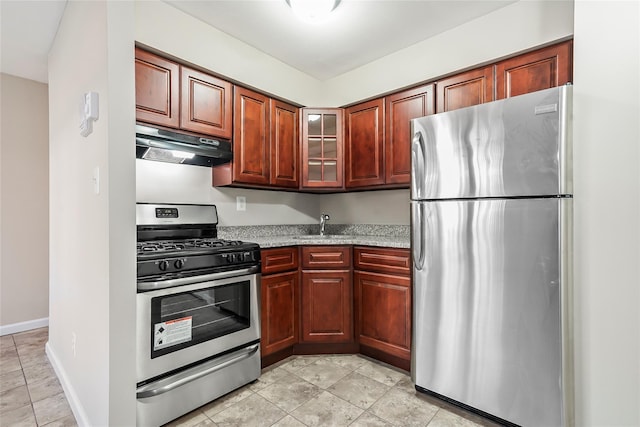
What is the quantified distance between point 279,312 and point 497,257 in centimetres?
152

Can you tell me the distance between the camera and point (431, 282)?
6.11 ft

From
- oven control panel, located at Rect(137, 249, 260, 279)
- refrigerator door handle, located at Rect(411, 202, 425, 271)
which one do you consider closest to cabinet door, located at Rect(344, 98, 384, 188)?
refrigerator door handle, located at Rect(411, 202, 425, 271)

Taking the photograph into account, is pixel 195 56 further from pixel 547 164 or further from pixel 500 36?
pixel 547 164

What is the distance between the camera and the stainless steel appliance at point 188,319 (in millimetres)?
1607

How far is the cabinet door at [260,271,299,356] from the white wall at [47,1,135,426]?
3.15ft

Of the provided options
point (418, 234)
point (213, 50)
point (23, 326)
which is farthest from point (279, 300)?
point (23, 326)

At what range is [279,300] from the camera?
2.36 meters

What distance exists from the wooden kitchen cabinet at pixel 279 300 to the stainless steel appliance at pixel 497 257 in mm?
948

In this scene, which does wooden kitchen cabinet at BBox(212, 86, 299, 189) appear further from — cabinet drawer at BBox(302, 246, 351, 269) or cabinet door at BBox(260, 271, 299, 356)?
cabinet door at BBox(260, 271, 299, 356)

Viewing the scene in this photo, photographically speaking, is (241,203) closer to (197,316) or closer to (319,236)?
(319,236)

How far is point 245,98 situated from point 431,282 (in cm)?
198

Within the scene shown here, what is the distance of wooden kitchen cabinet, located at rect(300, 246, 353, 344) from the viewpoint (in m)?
2.48

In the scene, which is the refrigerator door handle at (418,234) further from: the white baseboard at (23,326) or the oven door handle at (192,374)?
the white baseboard at (23,326)

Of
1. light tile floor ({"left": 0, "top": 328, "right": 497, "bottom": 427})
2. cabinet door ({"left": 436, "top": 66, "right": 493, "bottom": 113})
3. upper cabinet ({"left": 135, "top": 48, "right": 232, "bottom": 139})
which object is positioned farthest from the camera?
cabinet door ({"left": 436, "top": 66, "right": 493, "bottom": 113})
